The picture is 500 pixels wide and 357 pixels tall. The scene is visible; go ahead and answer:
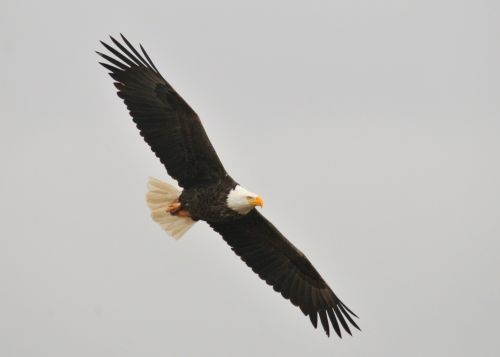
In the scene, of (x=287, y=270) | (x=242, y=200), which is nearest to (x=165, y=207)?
(x=242, y=200)

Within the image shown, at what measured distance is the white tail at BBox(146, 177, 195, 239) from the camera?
10836 mm

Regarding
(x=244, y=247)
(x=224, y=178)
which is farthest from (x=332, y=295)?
(x=224, y=178)

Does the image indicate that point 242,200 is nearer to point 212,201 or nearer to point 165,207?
point 212,201

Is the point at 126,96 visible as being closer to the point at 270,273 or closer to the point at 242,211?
the point at 242,211

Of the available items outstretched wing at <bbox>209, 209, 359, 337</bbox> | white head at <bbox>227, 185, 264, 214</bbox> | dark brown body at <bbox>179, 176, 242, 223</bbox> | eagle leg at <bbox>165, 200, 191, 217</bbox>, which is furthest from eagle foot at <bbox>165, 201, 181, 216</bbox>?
white head at <bbox>227, 185, 264, 214</bbox>

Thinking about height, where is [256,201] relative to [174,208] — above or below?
above

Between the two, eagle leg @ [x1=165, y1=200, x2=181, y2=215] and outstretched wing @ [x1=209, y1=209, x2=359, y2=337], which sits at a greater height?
outstretched wing @ [x1=209, y1=209, x2=359, y2=337]

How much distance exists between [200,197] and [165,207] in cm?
79

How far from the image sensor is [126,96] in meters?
10.4

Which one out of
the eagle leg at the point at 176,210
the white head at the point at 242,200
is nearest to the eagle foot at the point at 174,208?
the eagle leg at the point at 176,210

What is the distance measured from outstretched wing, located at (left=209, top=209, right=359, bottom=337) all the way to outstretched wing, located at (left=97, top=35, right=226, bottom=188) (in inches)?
37.5

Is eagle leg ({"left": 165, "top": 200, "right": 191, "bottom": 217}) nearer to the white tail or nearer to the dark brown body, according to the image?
the white tail

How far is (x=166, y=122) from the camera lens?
10297 mm

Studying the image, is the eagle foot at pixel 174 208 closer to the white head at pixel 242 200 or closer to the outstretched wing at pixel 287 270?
the outstretched wing at pixel 287 270
